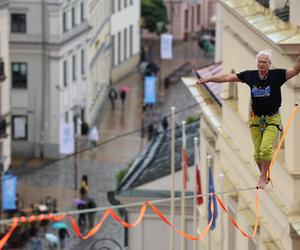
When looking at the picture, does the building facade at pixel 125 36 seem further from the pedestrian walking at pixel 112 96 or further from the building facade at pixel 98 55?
the pedestrian walking at pixel 112 96

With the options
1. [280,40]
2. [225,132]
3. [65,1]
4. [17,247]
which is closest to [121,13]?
[65,1]

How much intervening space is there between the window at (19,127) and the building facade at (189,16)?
49430mm

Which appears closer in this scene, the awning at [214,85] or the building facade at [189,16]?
the awning at [214,85]

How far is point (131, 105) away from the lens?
294 feet

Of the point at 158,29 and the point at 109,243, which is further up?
the point at 158,29

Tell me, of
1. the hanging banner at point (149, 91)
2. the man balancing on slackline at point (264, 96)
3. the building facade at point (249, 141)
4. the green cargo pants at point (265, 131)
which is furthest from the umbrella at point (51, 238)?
the hanging banner at point (149, 91)

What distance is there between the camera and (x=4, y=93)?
6594cm

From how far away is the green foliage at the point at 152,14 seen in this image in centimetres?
11512

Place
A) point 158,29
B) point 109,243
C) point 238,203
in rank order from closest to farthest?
1. point 238,203
2. point 109,243
3. point 158,29

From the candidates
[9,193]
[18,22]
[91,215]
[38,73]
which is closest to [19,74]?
[38,73]

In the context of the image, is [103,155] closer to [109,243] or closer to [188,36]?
[109,243]

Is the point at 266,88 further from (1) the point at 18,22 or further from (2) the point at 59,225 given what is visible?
(1) the point at 18,22

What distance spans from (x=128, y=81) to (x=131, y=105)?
1045 cm

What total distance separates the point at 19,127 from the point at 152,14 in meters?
42.2
